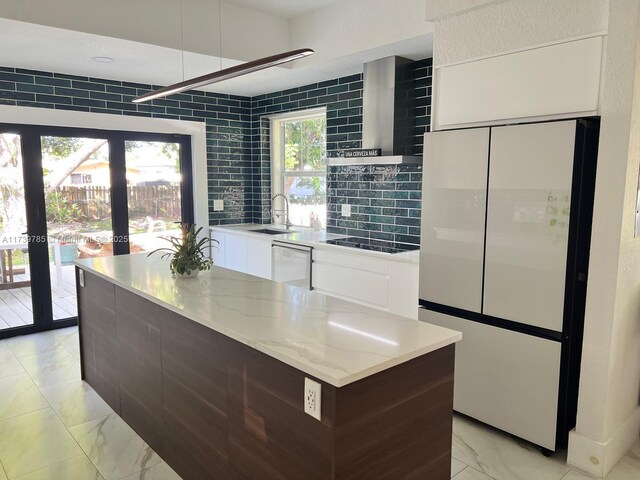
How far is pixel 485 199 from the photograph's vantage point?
106 inches

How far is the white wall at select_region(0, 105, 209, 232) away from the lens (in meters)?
4.38

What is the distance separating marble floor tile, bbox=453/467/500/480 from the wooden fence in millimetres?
4191

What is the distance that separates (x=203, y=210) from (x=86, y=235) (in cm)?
129

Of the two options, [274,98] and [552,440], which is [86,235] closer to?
[274,98]

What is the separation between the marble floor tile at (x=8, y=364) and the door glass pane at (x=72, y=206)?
0.74 metres

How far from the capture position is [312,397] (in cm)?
150

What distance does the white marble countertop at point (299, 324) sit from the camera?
5.13 feet

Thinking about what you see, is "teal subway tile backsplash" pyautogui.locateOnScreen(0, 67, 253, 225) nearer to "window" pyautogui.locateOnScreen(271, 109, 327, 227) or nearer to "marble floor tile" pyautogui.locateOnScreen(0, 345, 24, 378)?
"window" pyautogui.locateOnScreen(271, 109, 327, 227)

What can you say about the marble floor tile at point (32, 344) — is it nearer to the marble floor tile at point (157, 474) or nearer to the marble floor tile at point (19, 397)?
the marble floor tile at point (19, 397)

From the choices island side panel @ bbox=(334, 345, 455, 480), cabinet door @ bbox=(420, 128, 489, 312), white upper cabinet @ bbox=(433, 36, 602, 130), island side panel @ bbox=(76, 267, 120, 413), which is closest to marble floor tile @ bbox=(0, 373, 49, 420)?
island side panel @ bbox=(76, 267, 120, 413)

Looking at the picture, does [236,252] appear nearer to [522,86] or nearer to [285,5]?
[285,5]

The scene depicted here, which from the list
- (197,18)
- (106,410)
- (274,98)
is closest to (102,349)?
(106,410)

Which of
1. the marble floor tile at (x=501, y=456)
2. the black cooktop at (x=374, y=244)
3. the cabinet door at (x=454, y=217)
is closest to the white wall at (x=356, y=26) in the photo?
the cabinet door at (x=454, y=217)

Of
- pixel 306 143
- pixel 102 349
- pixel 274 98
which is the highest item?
pixel 274 98
